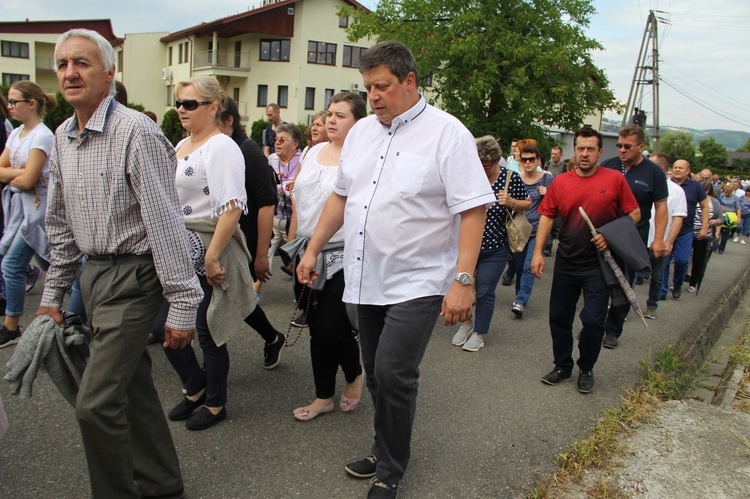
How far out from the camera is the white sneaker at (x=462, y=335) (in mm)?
5508

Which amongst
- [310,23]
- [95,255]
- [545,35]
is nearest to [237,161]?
[95,255]

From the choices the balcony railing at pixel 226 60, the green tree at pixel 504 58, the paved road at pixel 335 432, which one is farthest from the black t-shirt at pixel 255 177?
the balcony railing at pixel 226 60

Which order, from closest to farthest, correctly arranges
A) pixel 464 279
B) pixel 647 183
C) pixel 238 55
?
pixel 464 279, pixel 647 183, pixel 238 55

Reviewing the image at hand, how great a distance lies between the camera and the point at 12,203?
489 cm

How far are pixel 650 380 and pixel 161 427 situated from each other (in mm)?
3727

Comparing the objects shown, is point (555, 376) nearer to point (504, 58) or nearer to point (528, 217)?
point (528, 217)

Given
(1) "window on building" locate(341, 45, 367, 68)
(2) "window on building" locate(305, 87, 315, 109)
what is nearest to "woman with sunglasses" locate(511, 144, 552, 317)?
(2) "window on building" locate(305, 87, 315, 109)

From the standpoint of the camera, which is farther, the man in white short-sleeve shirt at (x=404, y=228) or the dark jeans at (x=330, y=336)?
the dark jeans at (x=330, y=336)

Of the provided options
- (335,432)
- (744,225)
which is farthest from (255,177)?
(744,225)

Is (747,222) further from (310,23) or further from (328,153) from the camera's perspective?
(310,23)

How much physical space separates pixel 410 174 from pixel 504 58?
26010 mm

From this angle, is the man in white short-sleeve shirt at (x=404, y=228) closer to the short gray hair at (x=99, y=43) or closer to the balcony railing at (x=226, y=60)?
the short gray hair at (x=99, y=43)

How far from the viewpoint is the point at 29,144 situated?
4.79 metres

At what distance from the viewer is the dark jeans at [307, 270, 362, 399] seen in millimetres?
3535
